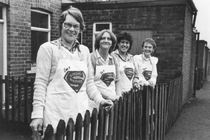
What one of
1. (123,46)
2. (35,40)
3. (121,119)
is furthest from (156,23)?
(121,119)

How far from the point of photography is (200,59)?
19.3 m

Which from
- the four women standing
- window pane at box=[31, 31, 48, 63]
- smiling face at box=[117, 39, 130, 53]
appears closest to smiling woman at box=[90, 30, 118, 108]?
smiling face at box=[117, 39, 130, 53]

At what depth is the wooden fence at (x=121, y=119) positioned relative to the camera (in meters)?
2.31

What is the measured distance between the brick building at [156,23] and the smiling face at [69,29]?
21.1 ft

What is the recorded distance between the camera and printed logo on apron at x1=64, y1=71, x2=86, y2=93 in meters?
2.81

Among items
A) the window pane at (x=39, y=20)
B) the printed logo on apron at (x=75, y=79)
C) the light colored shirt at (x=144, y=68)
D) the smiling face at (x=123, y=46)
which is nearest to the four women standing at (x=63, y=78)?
the printed logo on apron at (x=75, y=79)

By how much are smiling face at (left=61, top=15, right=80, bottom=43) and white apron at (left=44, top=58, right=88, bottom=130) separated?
0.72 ft

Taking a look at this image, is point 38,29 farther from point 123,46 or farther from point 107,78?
point 107,78

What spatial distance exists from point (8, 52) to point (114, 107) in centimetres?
520

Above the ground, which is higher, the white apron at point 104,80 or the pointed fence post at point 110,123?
the white apron at point 104,80

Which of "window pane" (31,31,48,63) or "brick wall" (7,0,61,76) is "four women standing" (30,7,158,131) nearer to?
"brick wall" (7,0,61,76)

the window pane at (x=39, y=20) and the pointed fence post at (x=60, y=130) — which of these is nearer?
the pointed fence post at (x=60, y=130)

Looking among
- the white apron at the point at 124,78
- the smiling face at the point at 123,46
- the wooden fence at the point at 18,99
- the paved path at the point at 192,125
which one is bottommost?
the paved path at the point at 192,125

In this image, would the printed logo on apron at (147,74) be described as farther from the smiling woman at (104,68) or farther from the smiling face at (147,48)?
the smiling woman at (104,68)
